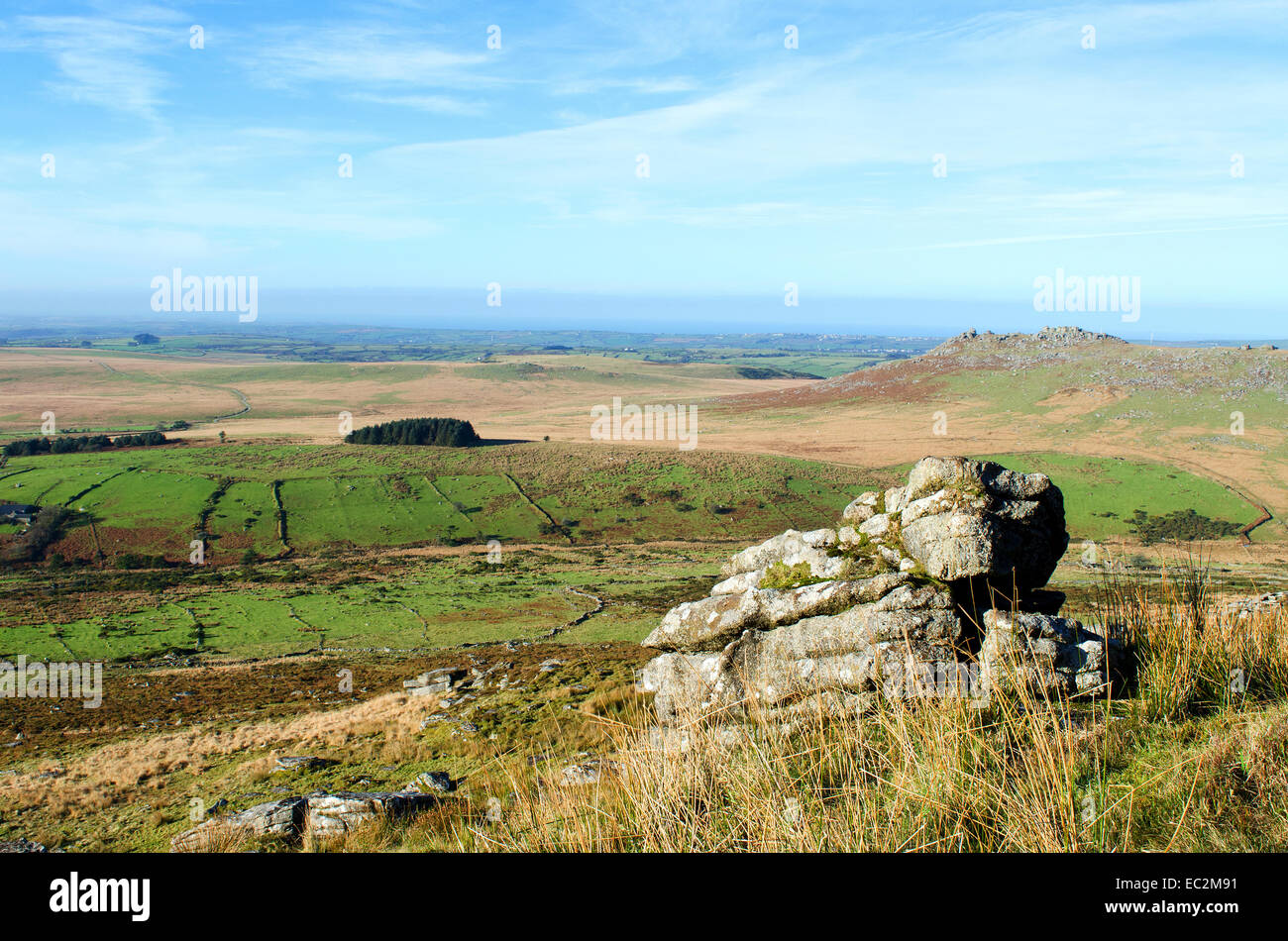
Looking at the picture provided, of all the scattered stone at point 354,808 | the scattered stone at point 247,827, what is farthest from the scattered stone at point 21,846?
the scattered stone at point 354,808

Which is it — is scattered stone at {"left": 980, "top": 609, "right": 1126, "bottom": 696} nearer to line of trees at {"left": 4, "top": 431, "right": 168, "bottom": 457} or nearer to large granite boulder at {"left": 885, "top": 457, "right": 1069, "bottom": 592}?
large granite boulder at {"left": 885, "top": 457, "right": 1069, "bottom": 592}

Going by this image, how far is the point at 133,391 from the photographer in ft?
573

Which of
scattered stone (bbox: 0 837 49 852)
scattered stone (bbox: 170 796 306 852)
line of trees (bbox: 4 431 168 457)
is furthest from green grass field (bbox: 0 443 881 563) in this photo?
scattered stone (bbox: 170 796 306 852)

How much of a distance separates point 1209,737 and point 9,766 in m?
21.3

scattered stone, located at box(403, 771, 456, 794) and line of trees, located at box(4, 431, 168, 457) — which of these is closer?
scattered stone, located at box(403, 771, 456, 794)

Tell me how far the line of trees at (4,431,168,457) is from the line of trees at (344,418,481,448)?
23.5 m

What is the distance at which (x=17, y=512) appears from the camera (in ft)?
201

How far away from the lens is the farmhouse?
6051 centimetres

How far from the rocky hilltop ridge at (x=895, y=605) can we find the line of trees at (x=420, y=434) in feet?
272

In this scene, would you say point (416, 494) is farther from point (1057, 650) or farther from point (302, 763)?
point (1057, 650)

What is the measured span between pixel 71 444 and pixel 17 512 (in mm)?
31755

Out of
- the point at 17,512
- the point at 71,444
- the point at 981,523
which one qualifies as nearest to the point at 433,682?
the point at 981,523
